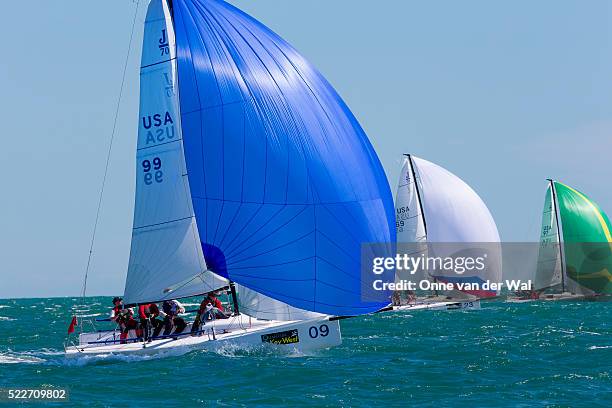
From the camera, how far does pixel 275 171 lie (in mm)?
24172

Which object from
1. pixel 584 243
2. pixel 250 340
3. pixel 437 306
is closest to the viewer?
pixel 250 340

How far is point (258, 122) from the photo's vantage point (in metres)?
24.4

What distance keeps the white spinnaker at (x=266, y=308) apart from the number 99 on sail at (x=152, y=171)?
3191 mm

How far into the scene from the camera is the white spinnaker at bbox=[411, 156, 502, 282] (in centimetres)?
5047

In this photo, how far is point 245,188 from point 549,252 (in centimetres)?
3948

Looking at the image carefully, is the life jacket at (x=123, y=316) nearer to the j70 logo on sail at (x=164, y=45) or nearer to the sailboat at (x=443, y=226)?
the j70 logo on sail at (x=164, y=45)

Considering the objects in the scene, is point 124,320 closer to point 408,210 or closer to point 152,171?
point 152,171

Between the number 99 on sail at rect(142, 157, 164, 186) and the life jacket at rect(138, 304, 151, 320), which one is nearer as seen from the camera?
the number 99 on sail at rect(142, 157, 164, 186)

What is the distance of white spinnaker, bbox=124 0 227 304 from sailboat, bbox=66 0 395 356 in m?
0.03

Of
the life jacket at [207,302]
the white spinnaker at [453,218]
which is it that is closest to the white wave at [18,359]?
the life jacket at [207,302]

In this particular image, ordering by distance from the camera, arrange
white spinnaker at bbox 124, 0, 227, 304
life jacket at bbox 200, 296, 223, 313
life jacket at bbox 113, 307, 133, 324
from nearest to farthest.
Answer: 1. white spinnaker at bbox 124, 0, 227, 304
2. life jacket at bbox 200, 296, 223, 313
3. life jacket at bbox 113, 307, 133, 324

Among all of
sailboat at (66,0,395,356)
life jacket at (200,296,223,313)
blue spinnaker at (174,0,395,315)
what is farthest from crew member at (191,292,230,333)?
blue spinnaker at (174,0,395,315)

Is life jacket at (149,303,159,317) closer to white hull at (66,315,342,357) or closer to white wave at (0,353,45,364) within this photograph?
white hull at (66,315,342,357)

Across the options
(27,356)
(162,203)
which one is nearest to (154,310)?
(162,203)
